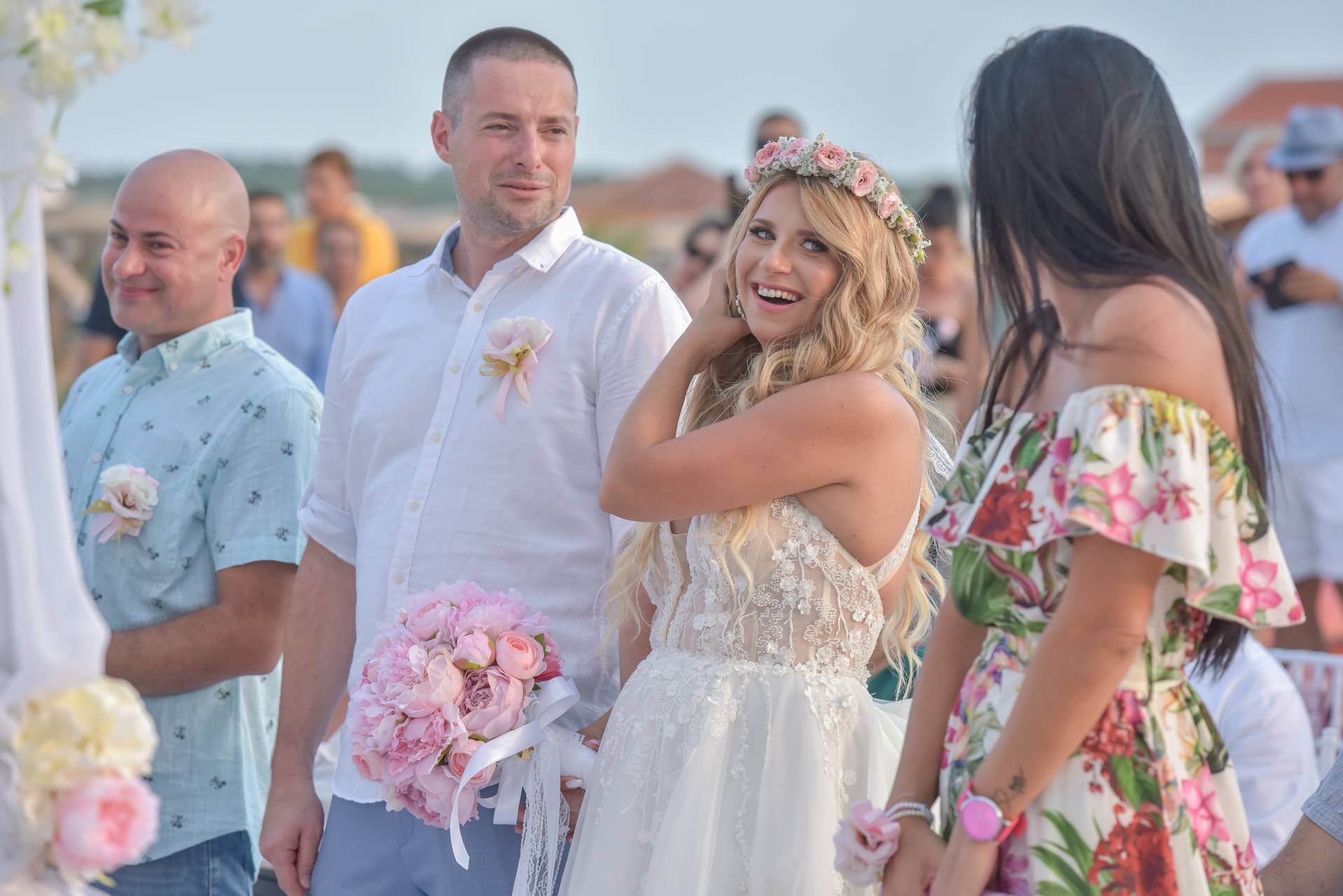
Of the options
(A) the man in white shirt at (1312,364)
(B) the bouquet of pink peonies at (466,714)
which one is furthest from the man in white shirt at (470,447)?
(A) the man in white shirt at (1312,364)

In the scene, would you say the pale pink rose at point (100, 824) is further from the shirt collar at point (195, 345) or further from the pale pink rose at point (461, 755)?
the shirt collar at point (195, 345)

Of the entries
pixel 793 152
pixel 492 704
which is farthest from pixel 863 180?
pixel 492 704

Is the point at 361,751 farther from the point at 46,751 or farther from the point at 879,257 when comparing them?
the point at 879,257

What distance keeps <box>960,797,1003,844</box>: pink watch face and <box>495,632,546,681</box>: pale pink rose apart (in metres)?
0.99

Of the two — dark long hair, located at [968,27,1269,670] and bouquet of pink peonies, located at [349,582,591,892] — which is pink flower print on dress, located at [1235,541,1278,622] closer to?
dark long hair, located at [968,27,1269,670]

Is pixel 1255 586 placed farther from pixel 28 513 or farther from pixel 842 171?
pixel 28 513

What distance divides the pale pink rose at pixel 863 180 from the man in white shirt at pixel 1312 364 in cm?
465

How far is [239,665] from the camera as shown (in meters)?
3.30

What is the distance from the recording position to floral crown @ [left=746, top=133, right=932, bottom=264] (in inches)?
104

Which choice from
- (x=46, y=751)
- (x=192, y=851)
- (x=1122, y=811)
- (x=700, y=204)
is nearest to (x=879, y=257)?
(x=1122, y=811)

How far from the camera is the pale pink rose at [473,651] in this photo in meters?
2.60

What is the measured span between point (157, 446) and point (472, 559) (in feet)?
3.16

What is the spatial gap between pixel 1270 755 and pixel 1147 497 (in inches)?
93.3

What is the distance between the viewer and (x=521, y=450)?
293 centimetres
